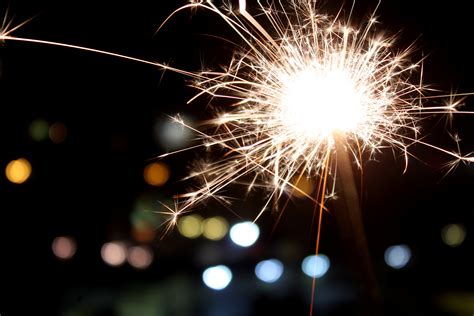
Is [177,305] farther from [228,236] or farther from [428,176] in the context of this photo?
[228,236]

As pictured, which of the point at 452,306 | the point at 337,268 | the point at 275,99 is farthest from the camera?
the point at 337,268

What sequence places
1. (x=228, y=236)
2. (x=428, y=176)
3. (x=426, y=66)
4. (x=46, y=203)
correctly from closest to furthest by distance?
(x=426, y=66) → (x=428, y=176) → (x=46, y=203) → (x=228, y=236)

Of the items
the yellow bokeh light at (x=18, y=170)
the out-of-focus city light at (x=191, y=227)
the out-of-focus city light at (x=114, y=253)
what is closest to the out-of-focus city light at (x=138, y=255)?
the out-of-focus city light at (x=114, y=253)

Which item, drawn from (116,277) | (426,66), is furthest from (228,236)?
(426,66)

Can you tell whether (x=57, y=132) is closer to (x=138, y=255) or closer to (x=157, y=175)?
(x=157, y=175)

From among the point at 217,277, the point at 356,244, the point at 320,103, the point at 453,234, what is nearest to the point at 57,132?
the point at 217,277

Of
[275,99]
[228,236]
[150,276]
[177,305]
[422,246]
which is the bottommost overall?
[275,99]

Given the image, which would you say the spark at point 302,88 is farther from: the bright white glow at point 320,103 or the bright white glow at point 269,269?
the bright white glow at point 269,269

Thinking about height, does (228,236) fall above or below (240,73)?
above
